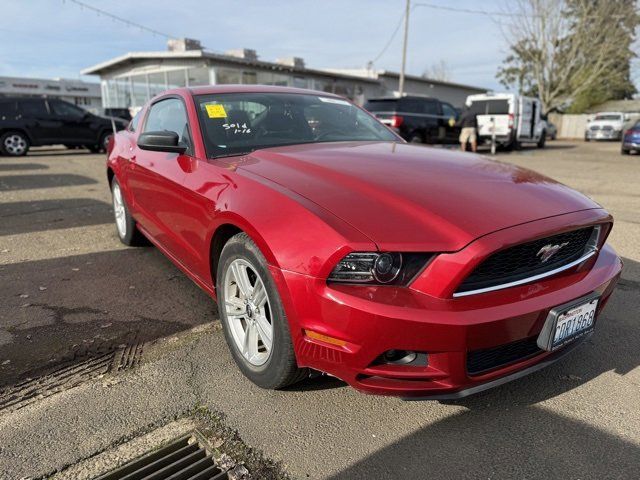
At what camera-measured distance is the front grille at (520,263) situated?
1.96 meters

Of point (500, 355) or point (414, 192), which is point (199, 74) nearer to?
point (414, 192)

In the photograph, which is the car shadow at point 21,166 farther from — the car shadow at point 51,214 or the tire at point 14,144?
the car shadow at point 51,214

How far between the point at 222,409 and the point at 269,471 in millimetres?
488

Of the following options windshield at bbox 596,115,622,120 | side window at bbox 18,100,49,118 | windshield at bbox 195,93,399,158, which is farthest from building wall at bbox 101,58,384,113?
windshield at bbox 195,93,399,158

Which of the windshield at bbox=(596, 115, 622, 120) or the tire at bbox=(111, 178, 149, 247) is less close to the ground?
the windshield at bbox=(596, 115, 622, 120)

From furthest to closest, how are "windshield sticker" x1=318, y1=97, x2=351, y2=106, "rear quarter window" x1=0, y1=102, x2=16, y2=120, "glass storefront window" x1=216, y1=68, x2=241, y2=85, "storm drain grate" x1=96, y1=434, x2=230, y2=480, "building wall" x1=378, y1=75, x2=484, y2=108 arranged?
1. "building wall" x1=378, y1=75, x2=484, y2=108
2. "glass storefront window" x1=216, y1=68, x2=241, y2=85
3. "rear quarter window" x1=0, y1=102, x2=16, y2=120
4. "windshield sticker" x1=318, y1=97, x2=351, y2=106
5. "storm drain grate" x1=96, y1=434, x2=230, y2=480

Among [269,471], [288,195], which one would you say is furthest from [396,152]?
[269,471]

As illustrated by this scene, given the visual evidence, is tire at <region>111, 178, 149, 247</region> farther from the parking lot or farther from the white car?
the white car

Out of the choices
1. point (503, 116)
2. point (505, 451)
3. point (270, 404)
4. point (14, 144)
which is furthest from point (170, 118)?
point (503, 116)

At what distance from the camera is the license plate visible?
2.06 metres

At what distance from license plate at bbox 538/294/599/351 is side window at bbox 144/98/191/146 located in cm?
237

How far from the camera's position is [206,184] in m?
2.78

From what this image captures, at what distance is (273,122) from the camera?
3436 mm

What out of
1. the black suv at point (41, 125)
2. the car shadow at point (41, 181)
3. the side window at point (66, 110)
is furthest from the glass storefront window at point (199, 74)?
the car shadow at point (41, 181)
